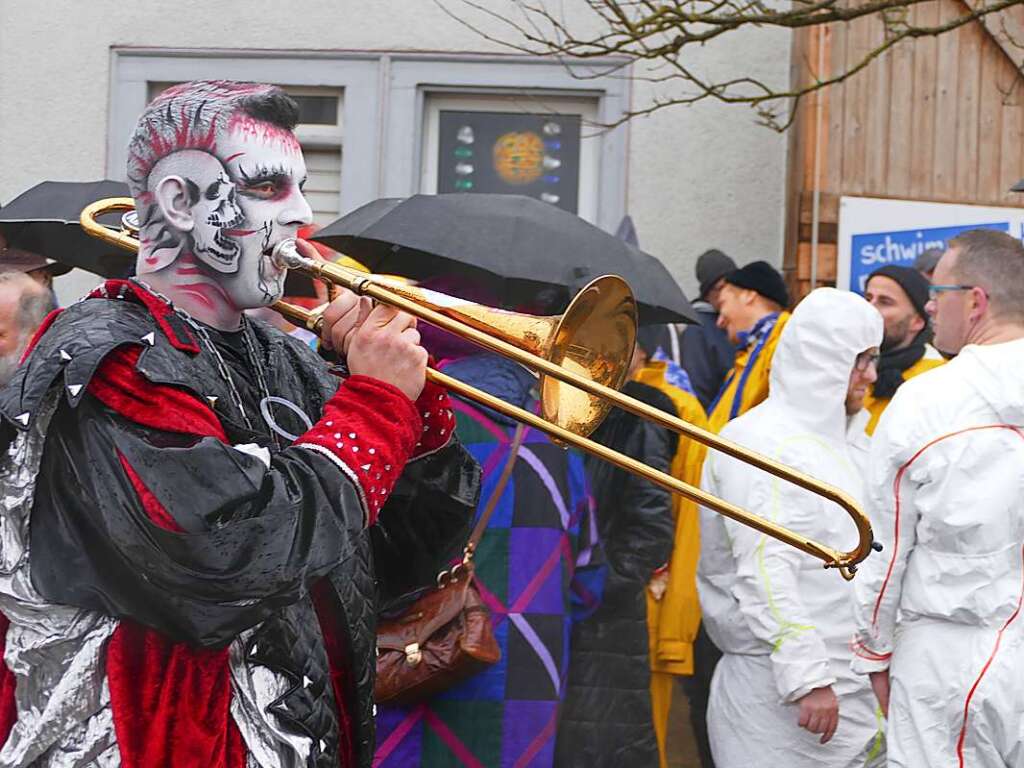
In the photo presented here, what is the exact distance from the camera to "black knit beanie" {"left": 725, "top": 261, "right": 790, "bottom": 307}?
6.90 m

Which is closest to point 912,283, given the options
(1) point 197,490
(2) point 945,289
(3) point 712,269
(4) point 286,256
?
(3) point 712,269

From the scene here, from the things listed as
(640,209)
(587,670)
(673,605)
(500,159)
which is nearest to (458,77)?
(500,159)

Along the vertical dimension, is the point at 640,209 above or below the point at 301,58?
below

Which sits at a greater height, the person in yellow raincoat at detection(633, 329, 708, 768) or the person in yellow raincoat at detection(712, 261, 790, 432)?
the person in yellow raincoat at detection(712, 261, 790, 432)

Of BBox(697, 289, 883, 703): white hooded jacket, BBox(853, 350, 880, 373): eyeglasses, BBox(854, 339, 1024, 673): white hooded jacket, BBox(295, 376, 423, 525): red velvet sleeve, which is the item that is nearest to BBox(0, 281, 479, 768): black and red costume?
BBox(295, 376, 423, 525): red velvet sleeve

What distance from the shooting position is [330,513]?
7.44ft

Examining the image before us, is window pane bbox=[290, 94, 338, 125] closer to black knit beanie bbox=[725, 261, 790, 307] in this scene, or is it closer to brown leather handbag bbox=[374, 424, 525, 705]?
black knit beanie bbox=[725, 261, 790, 307]

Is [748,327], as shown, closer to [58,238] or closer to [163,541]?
[58,238]

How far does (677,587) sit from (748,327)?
1.59 m

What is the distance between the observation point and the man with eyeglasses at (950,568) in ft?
13.7

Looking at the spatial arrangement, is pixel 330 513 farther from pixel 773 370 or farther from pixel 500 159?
pixel 500 159

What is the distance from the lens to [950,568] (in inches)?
167

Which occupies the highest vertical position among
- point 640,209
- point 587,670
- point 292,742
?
point 640,209

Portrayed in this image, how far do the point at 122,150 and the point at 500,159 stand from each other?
2.13 metres
